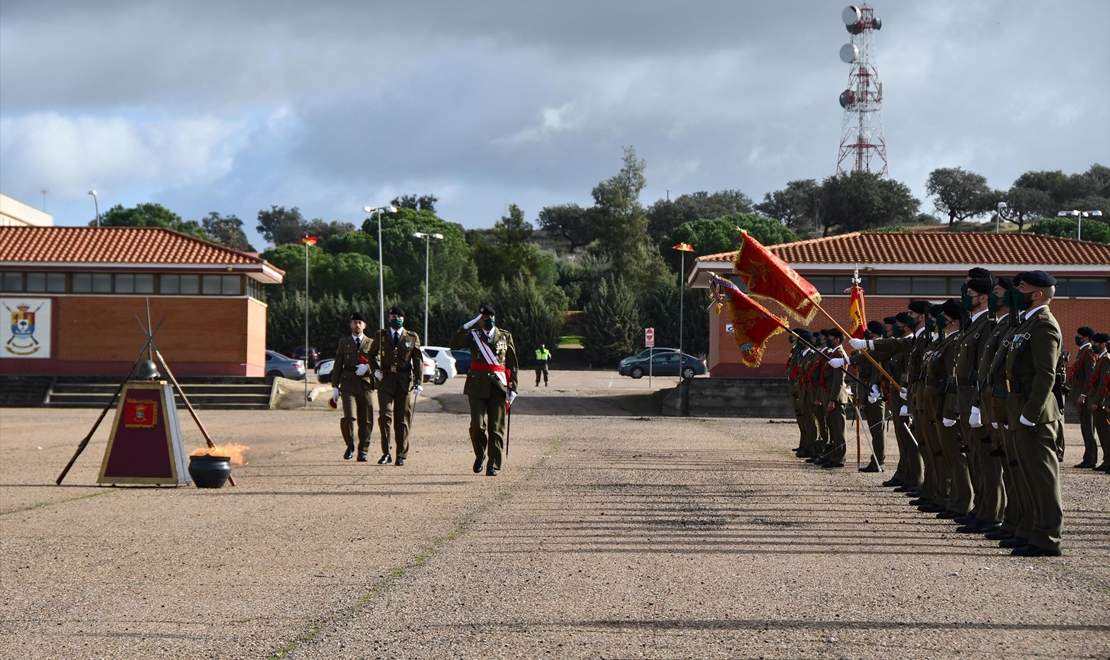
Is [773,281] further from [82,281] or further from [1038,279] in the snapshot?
[82,281]

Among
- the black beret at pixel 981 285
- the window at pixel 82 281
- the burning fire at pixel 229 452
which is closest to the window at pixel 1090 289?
the burning fire at pixel 229 452

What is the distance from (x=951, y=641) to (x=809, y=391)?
36.6 ft

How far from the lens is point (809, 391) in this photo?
643 inches

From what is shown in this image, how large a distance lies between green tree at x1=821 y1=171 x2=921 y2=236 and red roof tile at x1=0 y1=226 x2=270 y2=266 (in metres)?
76.1

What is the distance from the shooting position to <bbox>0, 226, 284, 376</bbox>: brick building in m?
36.4

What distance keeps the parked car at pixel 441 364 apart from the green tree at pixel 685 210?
2820 inches

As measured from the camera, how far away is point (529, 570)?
7.11 m

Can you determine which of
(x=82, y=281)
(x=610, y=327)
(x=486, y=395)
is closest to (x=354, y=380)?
(x=486, y=395)

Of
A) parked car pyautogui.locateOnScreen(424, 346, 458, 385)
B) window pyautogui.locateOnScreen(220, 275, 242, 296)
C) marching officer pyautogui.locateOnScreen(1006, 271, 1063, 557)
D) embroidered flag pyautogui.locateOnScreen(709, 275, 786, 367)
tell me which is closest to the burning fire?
embroidered flag pyautogui.locateOnScreen(709, 275, 786, 367)

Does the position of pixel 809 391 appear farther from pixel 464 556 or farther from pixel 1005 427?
pixel 464 556

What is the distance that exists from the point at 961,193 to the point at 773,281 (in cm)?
10199

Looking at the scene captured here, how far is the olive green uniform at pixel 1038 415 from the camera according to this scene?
7.84 m

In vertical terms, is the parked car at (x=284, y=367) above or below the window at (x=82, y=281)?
below

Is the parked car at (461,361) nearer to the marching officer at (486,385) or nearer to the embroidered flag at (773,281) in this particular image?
the embroidered flag at (773,281)
